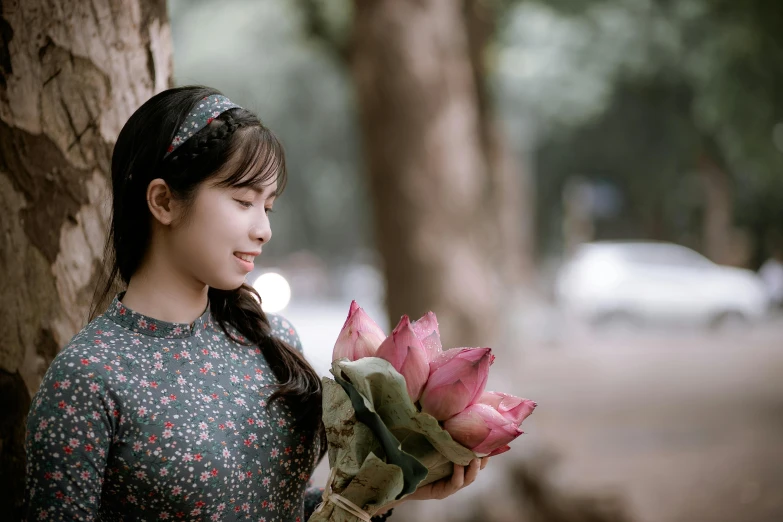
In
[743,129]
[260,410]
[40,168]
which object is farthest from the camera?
[743,129]

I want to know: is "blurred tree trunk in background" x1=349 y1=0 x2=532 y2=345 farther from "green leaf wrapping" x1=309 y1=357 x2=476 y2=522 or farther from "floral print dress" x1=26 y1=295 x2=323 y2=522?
"green leaf wrapping" x1=309 y1=357 x2=476 y2=522

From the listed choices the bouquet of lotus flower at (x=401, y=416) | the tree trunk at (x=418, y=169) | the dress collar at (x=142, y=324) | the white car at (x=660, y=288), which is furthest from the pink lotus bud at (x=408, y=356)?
the white car at (x=660, y=288)

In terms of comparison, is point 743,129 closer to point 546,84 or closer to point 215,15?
point 546,84

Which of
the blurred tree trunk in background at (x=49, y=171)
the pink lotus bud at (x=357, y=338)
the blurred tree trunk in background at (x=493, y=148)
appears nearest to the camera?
the pink lotus bud at (x=357, y=338)

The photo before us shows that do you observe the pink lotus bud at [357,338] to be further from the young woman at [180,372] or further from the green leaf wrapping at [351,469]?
the young woman at [180,372]

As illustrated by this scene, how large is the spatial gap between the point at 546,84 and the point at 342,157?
12296 millimetres

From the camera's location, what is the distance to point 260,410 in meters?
1.72

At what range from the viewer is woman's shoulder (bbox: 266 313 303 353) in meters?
1.95

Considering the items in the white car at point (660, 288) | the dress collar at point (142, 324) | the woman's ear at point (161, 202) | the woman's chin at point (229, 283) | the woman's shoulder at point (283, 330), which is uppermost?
the white car at point (660, 288)

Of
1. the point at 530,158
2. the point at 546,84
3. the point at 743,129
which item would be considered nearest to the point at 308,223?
the point at 530,158

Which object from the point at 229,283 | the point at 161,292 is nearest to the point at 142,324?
the point at 161,292

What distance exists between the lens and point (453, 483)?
5.14 feet

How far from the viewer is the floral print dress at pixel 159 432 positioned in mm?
1471

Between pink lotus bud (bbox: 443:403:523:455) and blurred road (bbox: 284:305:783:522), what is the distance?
2.94ft
